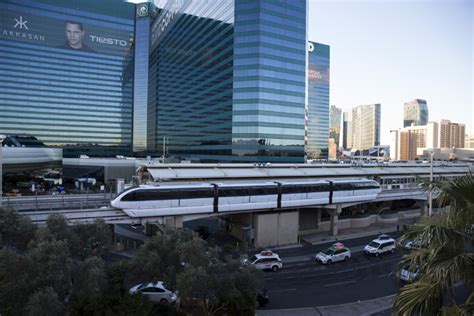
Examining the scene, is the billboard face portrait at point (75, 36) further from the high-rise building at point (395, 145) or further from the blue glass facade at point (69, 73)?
the high-rise building at point (395, 145)

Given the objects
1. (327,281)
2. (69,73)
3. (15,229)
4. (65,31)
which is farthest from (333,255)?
(65,31)

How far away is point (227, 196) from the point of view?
2911 centimetres

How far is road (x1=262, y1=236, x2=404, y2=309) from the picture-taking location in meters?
20.2

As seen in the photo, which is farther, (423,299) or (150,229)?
(150,229)

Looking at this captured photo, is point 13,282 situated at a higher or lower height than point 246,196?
lower

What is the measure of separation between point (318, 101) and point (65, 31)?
122 m

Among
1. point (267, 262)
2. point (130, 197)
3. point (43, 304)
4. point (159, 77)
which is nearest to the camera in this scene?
point (43, 304)

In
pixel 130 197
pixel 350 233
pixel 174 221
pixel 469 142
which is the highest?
pixel 469 142

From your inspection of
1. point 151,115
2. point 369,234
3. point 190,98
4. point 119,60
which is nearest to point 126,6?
point 119,60

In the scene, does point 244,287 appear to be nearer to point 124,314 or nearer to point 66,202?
point 124,314

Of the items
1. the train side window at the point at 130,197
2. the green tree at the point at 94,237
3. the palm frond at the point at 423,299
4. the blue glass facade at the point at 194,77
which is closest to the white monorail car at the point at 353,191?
the train side window at the point at 130,197

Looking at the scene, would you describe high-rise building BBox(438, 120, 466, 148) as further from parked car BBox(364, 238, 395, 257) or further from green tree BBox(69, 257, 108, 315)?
green tree BBox(69, 257, 108, 315)

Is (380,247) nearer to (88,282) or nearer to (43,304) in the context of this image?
(88,282)

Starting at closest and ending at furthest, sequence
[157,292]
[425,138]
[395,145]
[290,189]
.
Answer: [157,292], [290,189], [425,138], [395,145]
